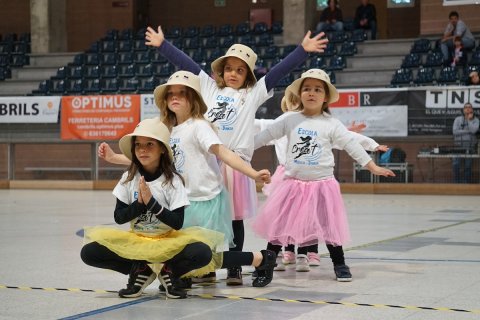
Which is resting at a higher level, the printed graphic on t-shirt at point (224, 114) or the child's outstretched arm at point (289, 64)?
the child's outstretched arm at point (289, 64)

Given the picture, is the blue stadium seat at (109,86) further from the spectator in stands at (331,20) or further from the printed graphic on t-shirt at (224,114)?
the printed graphic on t-shirt at (224,114)

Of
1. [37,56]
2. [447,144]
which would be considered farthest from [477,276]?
[37,56]

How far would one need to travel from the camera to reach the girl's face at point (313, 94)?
22.1ft

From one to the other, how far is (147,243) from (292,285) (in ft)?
3.88

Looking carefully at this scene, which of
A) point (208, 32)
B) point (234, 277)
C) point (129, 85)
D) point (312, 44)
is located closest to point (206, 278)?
point (234, 277)

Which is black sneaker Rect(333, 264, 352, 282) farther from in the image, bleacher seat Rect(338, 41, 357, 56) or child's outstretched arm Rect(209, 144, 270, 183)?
bleacher seat Rect(338, 41, 357, 56)

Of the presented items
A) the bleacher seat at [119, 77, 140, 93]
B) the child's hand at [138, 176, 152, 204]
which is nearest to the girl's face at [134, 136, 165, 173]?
the child's hand at [138, 176, 152, 204]

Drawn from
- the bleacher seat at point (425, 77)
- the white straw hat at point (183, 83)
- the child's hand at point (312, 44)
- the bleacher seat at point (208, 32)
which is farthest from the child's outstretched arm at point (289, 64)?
the bleacher seat at point (208, 32)

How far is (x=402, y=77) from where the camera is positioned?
2114 cm

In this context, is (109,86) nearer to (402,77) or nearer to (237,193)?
(402,77)

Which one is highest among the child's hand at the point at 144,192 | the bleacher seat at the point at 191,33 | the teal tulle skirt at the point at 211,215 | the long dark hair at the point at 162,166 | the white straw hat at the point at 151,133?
the bleacher seat at the point at 191,33

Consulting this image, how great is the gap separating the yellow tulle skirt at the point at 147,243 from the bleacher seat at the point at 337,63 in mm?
17525

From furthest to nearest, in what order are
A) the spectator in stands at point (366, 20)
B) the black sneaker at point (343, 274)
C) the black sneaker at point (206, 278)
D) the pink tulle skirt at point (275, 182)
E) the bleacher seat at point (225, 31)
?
the bleacher seat at point (225, 31)
the spectator in stands at point (366, 20)
the pink tulle skirt at point (275, 182)
the black sneaker at point (343, 274)
the black sneaker at point (206, 278)

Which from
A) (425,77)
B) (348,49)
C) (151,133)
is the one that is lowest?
(151,133)
